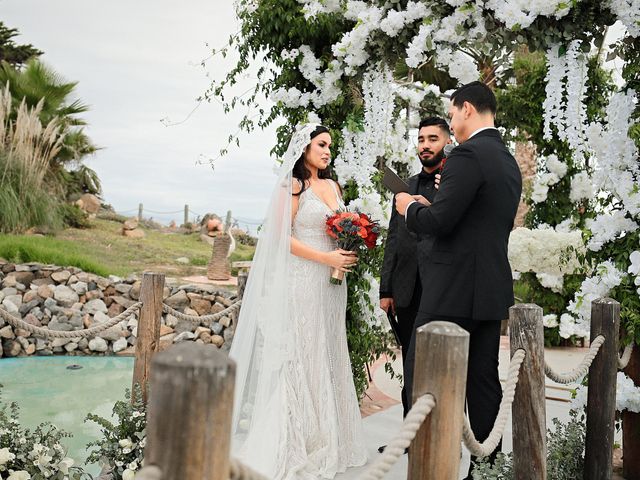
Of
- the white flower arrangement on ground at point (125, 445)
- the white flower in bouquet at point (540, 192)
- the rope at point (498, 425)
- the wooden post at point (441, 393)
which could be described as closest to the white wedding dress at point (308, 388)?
the white flower arrangement on ground at point (125, 445)

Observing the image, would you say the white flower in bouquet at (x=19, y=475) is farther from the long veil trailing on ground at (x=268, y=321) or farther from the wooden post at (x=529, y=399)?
the wooden post at (x=529, y=399)

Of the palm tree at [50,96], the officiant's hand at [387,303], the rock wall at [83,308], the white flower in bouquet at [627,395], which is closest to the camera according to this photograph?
the white flower in bouquet at [627,395]

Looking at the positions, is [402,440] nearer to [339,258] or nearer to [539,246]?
[339,258]

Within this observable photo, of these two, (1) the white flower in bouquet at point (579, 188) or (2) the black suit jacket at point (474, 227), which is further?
(1) the white flower in bouquet at point (579, 188)

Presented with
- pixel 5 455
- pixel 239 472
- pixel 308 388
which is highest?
pixel 239 472

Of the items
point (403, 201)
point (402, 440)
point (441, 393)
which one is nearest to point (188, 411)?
point (402, 440)

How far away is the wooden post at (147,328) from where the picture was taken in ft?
13.8

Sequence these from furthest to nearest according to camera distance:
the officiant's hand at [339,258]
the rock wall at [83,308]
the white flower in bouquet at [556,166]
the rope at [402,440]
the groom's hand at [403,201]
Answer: the rock wall at [83,308], the white flower in bouquet at [556,166], the officiant's hand at [339,258], the groom's hand at [403,201], the rope at [402,440]

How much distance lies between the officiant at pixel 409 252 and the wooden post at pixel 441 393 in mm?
2448

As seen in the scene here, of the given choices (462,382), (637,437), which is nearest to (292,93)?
(637,437)

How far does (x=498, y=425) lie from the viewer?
2.25 meters

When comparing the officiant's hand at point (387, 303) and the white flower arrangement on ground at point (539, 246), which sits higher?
the white flower arrangement on ground at point (539, 246)

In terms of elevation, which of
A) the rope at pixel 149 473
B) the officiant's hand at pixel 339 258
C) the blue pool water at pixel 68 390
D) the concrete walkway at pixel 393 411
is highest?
the officiant's hand at pixel 339 258

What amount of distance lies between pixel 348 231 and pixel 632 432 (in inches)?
83.5
